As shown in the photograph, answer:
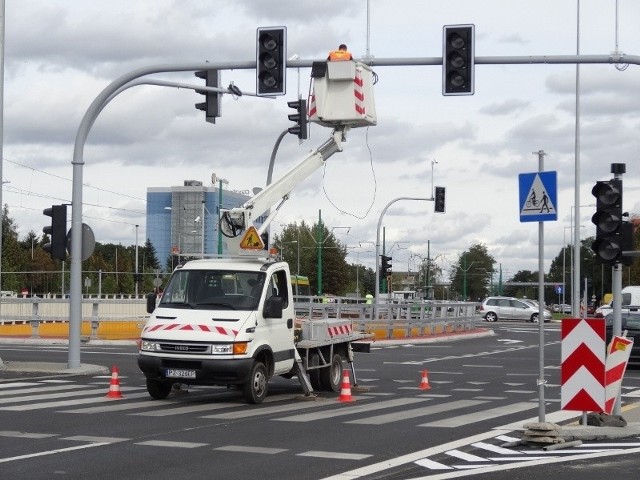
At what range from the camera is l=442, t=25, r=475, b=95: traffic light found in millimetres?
18734

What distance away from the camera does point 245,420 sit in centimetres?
1514

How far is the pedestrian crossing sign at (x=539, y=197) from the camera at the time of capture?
13.5m

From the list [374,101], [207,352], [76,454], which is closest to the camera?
[76,454]

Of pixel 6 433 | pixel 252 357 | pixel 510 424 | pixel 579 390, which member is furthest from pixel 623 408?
pixel 6 433

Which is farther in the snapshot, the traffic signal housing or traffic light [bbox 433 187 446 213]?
traffic light [bbox 433 187 446 213]

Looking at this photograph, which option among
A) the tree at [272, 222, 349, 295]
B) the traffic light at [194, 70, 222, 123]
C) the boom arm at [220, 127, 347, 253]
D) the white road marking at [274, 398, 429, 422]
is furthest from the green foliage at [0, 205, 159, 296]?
the white road marking at [274, 398, 429, 422]

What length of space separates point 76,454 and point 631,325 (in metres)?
20.1

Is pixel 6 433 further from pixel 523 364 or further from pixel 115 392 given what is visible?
pixel 523 364

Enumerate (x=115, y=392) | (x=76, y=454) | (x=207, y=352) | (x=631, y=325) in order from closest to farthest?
(x=76, y=454), (x=207, y=352), (x=115, y=392), (x=631, y=325)

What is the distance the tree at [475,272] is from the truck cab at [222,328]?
5372 inches

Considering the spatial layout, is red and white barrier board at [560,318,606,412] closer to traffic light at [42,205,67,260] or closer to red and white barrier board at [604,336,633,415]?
red and white barrier board at [604,336,633,415]

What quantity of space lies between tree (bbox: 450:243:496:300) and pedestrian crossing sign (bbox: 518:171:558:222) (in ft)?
461

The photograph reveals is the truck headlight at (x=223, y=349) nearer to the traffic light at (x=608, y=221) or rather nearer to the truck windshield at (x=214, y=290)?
the truck windshield at (x=214, y=290)

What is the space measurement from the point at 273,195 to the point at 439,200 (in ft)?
107
